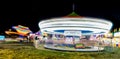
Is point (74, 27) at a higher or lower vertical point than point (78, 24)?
lower

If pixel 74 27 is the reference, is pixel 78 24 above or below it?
above

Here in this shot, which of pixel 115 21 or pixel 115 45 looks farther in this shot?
pixel 115 21

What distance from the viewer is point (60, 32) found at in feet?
60.0

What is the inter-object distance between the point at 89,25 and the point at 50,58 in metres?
5.13

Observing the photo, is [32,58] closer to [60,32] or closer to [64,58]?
[64,58]

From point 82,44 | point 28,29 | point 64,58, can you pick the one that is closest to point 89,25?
point 82,44

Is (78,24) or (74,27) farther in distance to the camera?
(74,27)

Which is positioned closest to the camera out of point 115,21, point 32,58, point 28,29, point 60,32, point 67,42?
point 32,58

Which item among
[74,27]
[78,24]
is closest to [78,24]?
[78,24]

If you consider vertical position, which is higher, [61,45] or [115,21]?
[115,21]

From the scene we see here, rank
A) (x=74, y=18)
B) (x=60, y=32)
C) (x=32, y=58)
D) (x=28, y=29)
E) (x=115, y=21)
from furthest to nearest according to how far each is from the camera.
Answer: (x=28, y=29)
(x=115, y=21)
(x=60, y=32)
(x=74, y=18)
(x=32, y=58)

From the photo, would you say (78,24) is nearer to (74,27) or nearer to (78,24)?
(78,24)

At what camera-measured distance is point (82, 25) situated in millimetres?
15352

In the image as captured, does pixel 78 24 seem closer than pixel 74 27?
Yes
